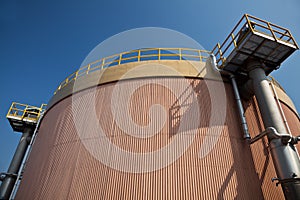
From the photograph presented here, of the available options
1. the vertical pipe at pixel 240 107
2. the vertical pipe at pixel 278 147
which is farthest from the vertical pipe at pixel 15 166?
the vertical pipe at pixel 278 147

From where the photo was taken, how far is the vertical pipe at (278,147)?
7672 mm

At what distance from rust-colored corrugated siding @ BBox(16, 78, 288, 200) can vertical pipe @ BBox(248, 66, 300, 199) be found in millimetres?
1396

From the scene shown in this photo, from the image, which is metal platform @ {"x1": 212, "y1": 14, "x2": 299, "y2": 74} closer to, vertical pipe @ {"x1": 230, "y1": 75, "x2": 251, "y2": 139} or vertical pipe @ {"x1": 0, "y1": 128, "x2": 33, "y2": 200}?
vertical pipe @ {"x1": 230, "y1": 75, "x2": 251, "y2": 139}

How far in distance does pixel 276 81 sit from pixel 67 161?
50.9 ft

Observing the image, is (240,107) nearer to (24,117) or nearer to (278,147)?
(278,147)

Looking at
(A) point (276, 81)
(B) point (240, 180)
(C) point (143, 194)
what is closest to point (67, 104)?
(C) point (143, 194)

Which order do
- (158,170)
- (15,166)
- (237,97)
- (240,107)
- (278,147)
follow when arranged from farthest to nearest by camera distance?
(15,166)
(237,97)
(240,107)
(158,170)
(278,147)

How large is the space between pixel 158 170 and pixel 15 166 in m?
16.7

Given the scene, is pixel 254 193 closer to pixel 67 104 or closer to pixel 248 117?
pixel 248 117

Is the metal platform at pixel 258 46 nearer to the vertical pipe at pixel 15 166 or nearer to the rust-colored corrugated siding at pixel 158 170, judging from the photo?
the rust-colored corrugated siding at pixel 158 170

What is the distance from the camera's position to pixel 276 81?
1452cm

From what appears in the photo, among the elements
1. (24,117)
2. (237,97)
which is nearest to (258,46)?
(237,97)

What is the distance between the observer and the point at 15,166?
60.2 ft

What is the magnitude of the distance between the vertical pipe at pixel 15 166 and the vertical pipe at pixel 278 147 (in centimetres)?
2067
